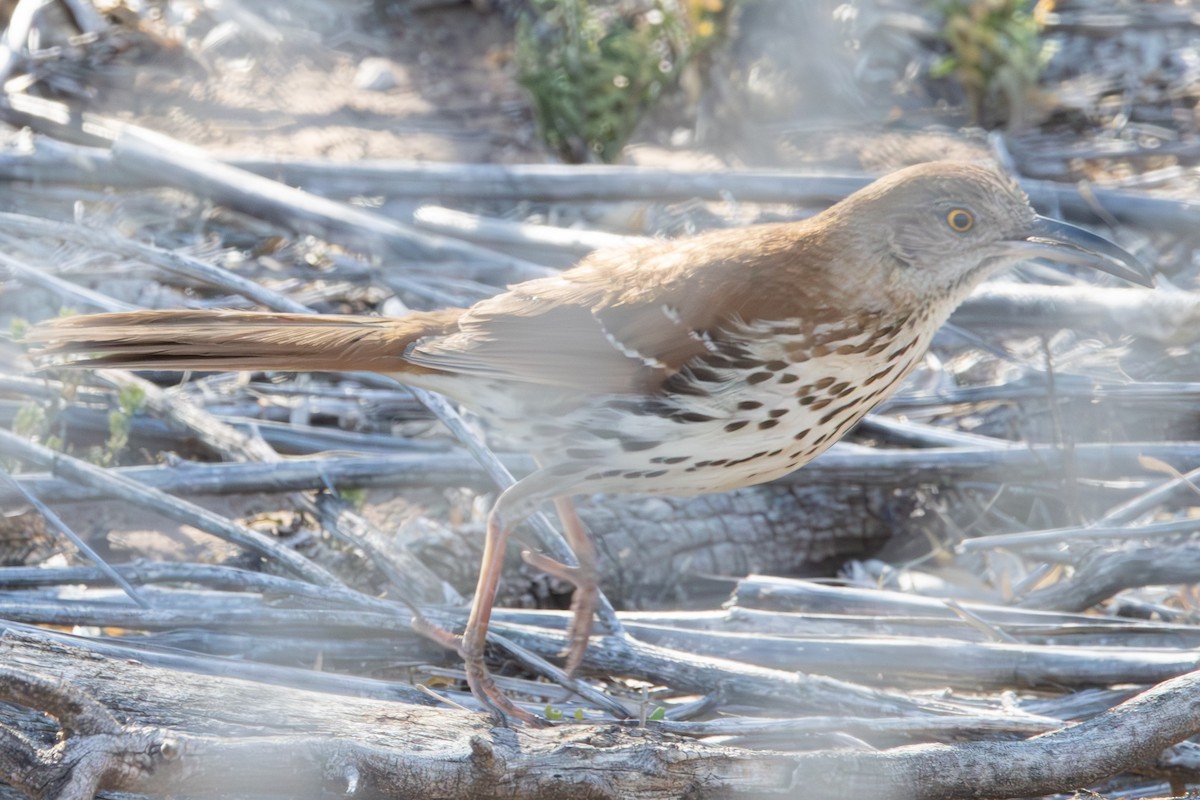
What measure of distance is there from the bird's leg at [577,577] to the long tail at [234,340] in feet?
1.52

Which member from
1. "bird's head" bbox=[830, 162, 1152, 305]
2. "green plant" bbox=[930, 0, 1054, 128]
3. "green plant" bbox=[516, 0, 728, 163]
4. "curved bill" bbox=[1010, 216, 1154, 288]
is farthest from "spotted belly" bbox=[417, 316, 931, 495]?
"green plant" bbox=[930, 0, 1054, 128]

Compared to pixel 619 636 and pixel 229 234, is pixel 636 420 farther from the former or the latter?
pixel 229 234

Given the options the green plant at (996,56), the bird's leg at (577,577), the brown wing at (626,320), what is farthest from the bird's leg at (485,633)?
the green plant at (996,56)

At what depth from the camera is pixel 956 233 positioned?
2576 mm

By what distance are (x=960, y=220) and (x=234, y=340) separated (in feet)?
4.74

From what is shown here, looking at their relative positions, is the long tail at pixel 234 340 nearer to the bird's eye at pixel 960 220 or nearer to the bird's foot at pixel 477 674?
the bird's foot at pixel 477 674

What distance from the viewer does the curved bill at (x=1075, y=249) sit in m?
2.58

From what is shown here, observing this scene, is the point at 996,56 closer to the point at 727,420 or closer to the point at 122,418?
the point at 727,420

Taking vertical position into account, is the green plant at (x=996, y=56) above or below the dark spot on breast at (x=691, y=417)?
above

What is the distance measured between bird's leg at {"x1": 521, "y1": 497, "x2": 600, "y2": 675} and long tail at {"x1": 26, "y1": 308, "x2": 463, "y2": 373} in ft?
1.52

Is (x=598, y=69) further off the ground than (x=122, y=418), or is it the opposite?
(x=598, y=69)

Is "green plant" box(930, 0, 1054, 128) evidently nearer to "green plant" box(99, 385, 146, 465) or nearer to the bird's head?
the bird's head

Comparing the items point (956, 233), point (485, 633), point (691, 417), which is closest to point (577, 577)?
point (485, 633)

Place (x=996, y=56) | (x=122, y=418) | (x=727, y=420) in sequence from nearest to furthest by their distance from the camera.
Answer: (x=727, y=420)
(x=122, y=418)
(x=996, y=56)
